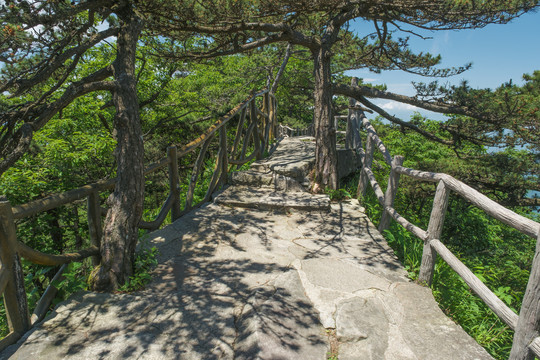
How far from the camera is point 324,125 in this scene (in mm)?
5887

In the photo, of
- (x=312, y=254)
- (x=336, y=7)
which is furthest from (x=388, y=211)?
(x=336, y=7)

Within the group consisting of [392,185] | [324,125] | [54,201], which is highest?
[324,125]

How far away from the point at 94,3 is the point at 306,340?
337 cm

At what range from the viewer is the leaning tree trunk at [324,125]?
19.0 ft

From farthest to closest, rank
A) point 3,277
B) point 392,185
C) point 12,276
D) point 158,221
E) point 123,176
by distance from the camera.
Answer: point 392,185, point 158,221, point 123,176, point 12,276, point 3,277

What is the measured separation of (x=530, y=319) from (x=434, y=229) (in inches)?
54.9

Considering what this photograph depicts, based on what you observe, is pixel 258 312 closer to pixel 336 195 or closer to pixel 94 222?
pixel 94 222

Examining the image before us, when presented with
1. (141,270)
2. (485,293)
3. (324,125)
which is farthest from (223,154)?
(485,293)

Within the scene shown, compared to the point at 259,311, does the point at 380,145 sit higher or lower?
higher

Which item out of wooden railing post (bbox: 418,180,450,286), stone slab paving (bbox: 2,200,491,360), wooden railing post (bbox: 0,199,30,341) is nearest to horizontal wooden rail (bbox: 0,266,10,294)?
wooden railing post (bbox: 0,199,30,341)

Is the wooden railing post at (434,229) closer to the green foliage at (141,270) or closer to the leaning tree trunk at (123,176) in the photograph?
the green foliage at (141,270)

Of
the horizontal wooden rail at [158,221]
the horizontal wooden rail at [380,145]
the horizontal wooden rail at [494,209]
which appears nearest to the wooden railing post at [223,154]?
the horizontal wooden rail at [158,221]

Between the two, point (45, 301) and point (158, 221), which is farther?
point (158, 221)

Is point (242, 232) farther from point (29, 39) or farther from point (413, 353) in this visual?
point (29, 39)
